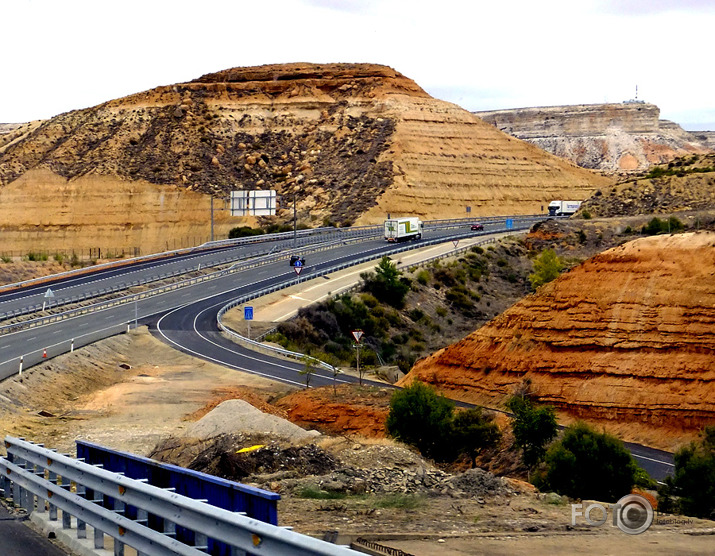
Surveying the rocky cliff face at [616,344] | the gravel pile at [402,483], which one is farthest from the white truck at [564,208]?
the gravel pile at [402,483]

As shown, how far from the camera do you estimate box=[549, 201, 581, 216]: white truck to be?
118 meters

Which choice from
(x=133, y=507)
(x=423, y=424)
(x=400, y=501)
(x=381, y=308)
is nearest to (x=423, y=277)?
(x=381, y=308)

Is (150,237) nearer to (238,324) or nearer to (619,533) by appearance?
(238,324)

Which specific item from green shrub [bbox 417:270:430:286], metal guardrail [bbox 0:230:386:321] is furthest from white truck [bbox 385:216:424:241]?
green shrub [bbox 417:270:430:286]

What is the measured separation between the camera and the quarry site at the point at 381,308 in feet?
54.3

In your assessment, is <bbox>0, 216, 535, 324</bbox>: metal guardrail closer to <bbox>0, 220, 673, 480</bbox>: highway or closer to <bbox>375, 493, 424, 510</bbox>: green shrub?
<bbox>0, 220, 673, 480</bbox>: highway

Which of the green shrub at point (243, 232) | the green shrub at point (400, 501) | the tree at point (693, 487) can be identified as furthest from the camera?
the green shrub at point (243, 232)

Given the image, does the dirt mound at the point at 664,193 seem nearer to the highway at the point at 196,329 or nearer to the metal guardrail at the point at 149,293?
the metal guardrail at the point at 149,293

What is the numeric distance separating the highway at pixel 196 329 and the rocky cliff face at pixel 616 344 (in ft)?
8.11

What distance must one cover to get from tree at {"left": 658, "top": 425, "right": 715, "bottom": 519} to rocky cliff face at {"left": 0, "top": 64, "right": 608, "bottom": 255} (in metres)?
98.6

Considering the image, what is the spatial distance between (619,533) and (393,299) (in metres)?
62.1

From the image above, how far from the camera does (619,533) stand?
13531 mm

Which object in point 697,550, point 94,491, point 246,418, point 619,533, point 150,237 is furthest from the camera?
point 150,237

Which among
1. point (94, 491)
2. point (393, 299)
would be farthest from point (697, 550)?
point (393, 299)
